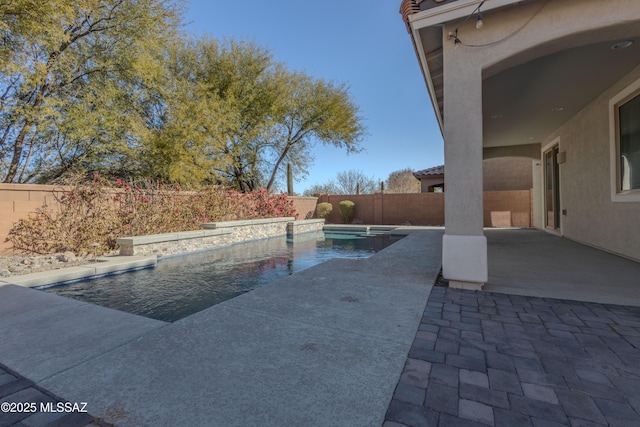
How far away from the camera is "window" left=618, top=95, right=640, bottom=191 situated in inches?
194

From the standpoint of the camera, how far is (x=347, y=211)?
16531 mm

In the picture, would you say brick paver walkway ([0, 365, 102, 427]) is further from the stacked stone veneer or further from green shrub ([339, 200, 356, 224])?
green shrub ([339, 200, 356, 224])

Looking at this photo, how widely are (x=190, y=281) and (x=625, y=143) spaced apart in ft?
26.0

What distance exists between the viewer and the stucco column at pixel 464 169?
12.0 feet

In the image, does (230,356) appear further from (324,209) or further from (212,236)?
(324,209)

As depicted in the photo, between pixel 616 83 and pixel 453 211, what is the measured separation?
15.0 feet

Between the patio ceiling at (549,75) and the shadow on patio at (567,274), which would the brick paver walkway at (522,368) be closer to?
the shadow on patio at (567,274)

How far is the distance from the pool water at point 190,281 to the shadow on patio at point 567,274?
3.43 m

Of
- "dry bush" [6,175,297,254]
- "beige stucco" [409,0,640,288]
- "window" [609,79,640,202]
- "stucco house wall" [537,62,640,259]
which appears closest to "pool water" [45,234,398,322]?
"dry bush" [6,175,297,254]

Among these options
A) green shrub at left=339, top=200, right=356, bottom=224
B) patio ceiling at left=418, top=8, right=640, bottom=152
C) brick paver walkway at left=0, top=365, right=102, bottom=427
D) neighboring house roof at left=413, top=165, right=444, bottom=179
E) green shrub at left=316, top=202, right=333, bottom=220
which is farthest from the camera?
neighboring house roof at left=413, top=165, right=444, bottom=179

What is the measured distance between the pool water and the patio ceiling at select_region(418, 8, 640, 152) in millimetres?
4448

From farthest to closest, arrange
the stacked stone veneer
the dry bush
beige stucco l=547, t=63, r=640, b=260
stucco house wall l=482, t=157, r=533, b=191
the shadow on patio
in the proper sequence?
stucco house wall l=482, t=157, r=533, b=191 < the stacked stone veneer < the dry bush < beige stucco l=547, t=63, r=640, b=260 < the shadow on patio

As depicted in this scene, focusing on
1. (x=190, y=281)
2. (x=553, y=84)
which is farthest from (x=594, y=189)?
(x=190, y=281)

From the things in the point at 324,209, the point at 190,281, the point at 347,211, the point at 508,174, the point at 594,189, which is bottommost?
the point at 190,281
